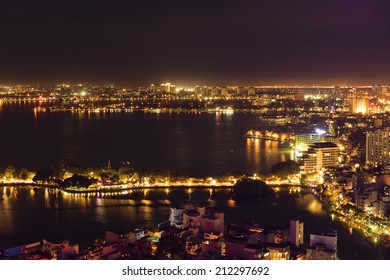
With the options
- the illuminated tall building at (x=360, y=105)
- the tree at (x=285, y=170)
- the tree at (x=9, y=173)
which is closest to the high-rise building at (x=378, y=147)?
the tree at (x=285, y=170)

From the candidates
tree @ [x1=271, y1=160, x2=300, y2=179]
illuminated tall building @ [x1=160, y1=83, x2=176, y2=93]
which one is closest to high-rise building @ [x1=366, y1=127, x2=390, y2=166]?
tree @ [x1=271, y1=160, x2=300, y2=179]

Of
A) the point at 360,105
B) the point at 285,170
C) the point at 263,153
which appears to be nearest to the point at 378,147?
the point at 263,153

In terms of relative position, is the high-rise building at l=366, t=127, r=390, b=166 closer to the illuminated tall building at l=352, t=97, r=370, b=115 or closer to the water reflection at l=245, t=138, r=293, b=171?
the water reflection at l=245, t=138, r=293, b=171

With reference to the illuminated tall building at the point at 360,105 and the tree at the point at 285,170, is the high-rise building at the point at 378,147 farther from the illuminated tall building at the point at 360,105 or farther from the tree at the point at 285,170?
the illuminated tall building at the point at 360,105

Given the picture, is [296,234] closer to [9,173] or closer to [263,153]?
[9,173]

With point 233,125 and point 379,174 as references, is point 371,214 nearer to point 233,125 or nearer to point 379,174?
point 379,174

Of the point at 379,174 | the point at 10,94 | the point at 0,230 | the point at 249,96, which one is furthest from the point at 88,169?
the point at 249,96
